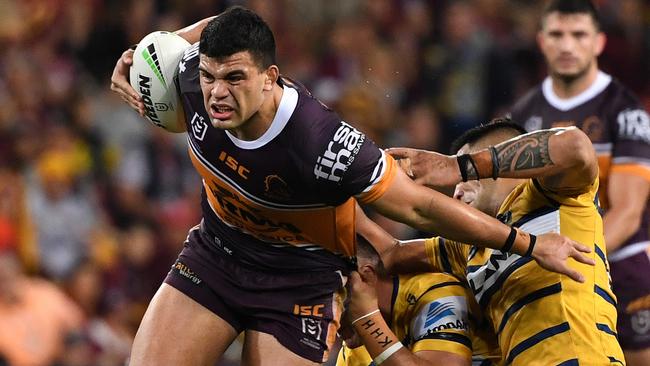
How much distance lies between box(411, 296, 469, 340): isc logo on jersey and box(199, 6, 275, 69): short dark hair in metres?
1.15

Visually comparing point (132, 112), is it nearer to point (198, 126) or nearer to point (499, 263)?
point (198, 126)

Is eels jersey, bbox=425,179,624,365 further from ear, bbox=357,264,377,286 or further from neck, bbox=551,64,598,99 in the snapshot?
neck, bbox=551,64,598,99

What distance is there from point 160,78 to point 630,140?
2.71 m

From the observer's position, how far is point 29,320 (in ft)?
27.9

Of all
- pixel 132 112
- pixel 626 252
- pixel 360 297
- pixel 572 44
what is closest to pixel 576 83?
pixel 572 44

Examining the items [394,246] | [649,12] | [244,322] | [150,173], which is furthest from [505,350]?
[649,12]

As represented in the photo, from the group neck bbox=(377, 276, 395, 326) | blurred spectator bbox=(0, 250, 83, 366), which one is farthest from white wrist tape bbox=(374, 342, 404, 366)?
blurred spectator bbox=(0, 250, 83, 366)

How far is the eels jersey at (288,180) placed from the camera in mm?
4375

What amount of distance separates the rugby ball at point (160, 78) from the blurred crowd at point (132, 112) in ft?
12.6

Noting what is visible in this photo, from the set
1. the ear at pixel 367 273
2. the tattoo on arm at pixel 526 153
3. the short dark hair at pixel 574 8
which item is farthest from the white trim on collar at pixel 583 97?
the ear at pixel 367 273

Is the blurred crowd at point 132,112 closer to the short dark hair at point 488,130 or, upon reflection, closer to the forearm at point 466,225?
the short dark hair at point 488,130

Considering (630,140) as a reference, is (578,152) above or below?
above

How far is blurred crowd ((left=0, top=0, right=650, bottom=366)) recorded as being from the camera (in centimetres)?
888

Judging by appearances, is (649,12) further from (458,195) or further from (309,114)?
(309,114)
